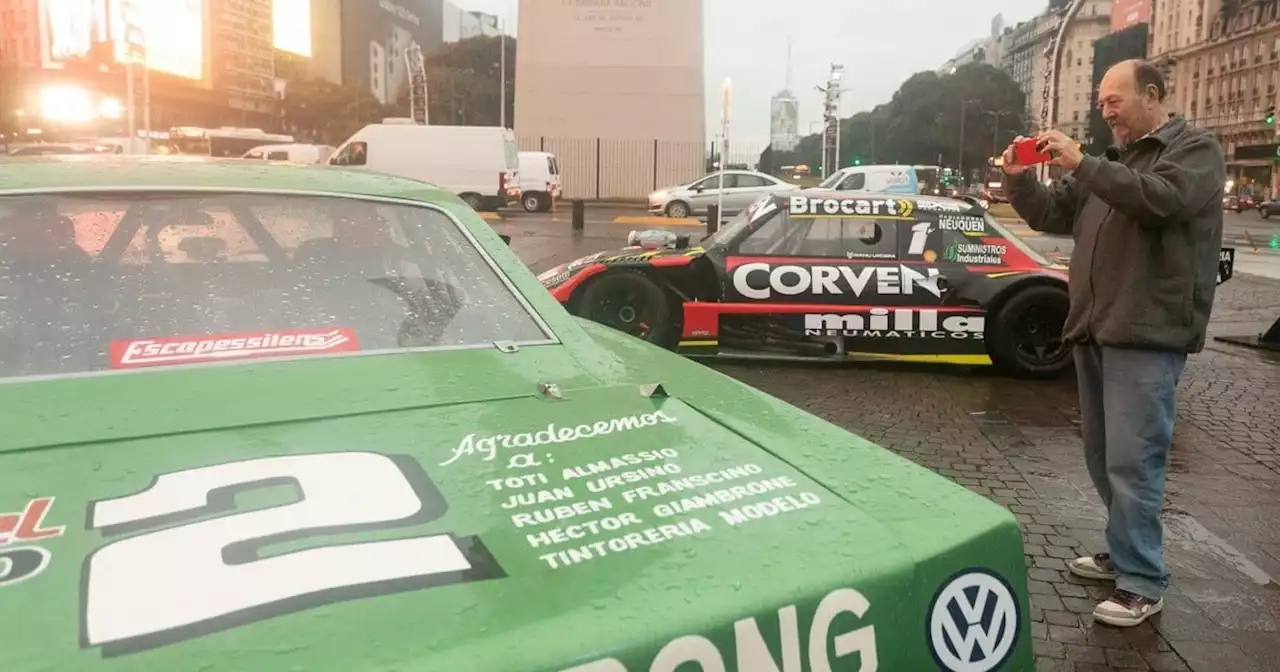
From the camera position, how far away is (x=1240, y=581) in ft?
12.7

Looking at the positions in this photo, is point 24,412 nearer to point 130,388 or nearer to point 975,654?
point 130,388

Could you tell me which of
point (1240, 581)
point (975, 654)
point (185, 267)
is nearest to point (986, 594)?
point (975, 654)

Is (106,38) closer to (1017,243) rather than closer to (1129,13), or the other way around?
(1017,243)

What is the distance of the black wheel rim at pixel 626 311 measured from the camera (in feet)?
25.6

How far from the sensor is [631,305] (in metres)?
7.84

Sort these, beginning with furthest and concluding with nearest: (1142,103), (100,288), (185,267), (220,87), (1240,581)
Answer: (220,87) → (1240,581) → (1142,103) → (185,267) → (100,288)

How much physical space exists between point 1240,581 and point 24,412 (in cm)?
414

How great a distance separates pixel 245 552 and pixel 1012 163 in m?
2.85

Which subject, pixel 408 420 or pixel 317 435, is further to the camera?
pixel 408 420

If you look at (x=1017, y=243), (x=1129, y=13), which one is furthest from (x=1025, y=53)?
(x=1017, y=243)

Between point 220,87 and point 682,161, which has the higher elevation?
point 220,87

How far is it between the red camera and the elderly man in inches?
1.3

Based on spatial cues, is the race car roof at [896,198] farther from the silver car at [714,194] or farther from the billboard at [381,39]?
the billboard at [381,39]

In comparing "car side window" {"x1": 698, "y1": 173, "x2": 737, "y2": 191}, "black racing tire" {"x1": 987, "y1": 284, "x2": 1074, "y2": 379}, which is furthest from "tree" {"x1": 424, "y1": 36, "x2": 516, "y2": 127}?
"black racing tire" {"x1": 987, "y1": 284, "x2": 1074, "y2": 379}
